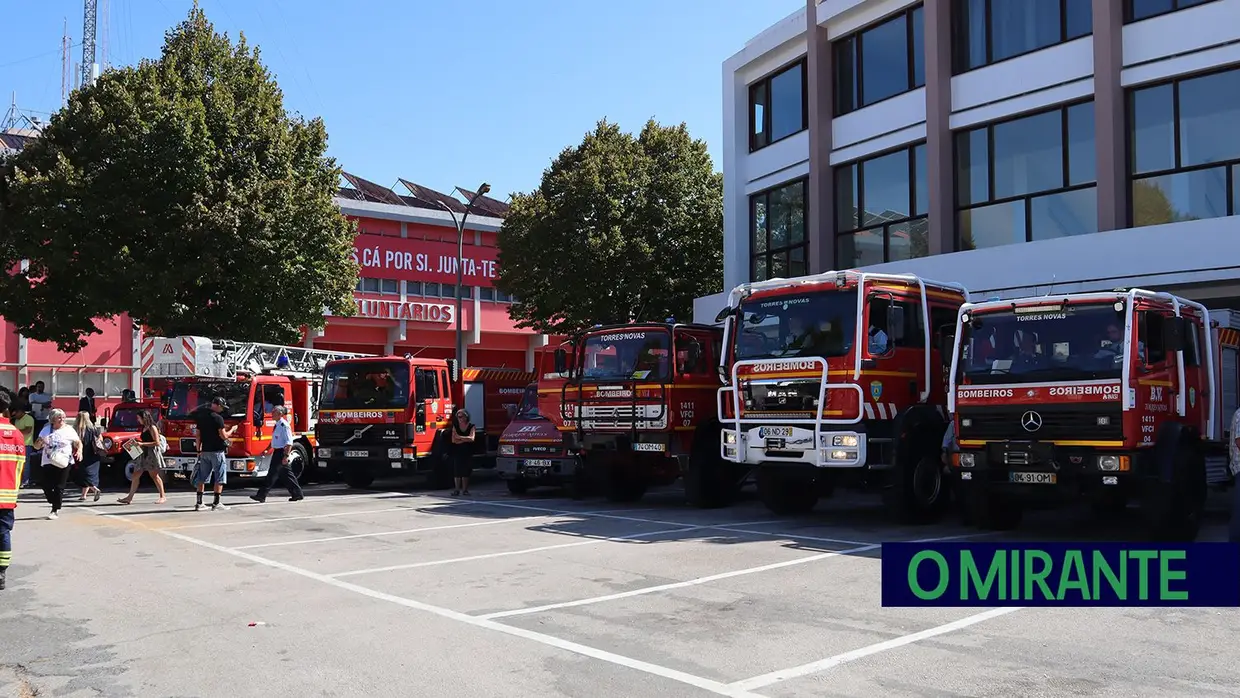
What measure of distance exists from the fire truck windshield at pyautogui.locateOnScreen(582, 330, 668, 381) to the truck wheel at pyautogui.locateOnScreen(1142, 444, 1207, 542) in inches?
274

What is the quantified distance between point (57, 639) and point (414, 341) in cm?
3937

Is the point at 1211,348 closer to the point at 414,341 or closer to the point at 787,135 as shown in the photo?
the point at 787,135

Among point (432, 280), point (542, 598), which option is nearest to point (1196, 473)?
point (542, 598)

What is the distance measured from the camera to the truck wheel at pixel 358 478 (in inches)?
820

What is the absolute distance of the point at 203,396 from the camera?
2067 centimetres

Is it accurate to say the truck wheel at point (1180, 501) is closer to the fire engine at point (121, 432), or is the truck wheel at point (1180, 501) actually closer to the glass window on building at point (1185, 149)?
the glass window on building at point (1185, 149)

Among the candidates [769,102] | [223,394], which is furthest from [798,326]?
[769,102]

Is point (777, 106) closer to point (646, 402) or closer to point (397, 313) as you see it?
point (646, 402)

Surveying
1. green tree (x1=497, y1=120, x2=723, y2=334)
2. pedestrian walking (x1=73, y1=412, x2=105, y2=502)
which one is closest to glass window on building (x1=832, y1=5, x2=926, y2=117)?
green tree (x1=497, y1=120, x2=723, y2=334)

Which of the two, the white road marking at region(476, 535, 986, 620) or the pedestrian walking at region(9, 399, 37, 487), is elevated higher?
the pedestrian walking at region(9, 399, 37, 487)

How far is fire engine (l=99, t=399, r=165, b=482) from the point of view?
2131 cm

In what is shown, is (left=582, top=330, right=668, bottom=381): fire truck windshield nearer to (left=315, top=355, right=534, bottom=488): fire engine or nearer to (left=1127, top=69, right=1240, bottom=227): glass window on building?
(left=315, top=355, right=534, bottom=488): fire engine

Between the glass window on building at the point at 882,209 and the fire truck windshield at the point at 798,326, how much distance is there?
819 centimetres

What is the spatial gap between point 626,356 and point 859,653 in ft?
32.5
